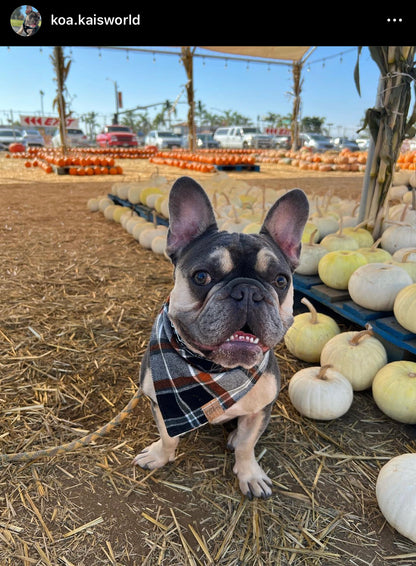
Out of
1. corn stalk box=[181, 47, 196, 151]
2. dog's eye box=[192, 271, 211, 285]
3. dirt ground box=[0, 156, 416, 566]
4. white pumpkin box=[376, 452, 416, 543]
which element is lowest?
dirt ground box=[0, 156, 416, 566]

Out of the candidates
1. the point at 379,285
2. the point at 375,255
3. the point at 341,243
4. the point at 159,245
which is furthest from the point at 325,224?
the point at 159,245

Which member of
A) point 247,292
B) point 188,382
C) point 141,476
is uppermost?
point 247,292

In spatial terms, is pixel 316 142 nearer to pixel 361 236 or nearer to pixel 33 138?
pixel 33 138

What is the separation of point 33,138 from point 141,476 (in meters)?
34.7

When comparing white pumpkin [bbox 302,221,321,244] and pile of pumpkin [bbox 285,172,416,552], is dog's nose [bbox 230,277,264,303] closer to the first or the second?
pile of pumpkin [bbox 285,172,416,552]

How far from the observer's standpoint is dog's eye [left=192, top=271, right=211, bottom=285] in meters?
1.58

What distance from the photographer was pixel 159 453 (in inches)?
80.6

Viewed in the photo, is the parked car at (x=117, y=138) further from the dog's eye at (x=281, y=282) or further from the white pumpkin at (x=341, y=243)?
the dog's eye at (x=281, y=282)

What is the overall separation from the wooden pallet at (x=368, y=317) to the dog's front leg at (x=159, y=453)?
1503mm

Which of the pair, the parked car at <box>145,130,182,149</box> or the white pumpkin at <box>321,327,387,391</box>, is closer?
the white pumpkin at <box>321,327,387,391</box>

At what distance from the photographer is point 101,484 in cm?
194

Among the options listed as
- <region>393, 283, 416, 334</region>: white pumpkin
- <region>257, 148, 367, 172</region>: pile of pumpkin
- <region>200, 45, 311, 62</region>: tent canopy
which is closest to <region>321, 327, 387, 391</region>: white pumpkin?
<region>393, 283, 416, 334</region>: white pumpkin
